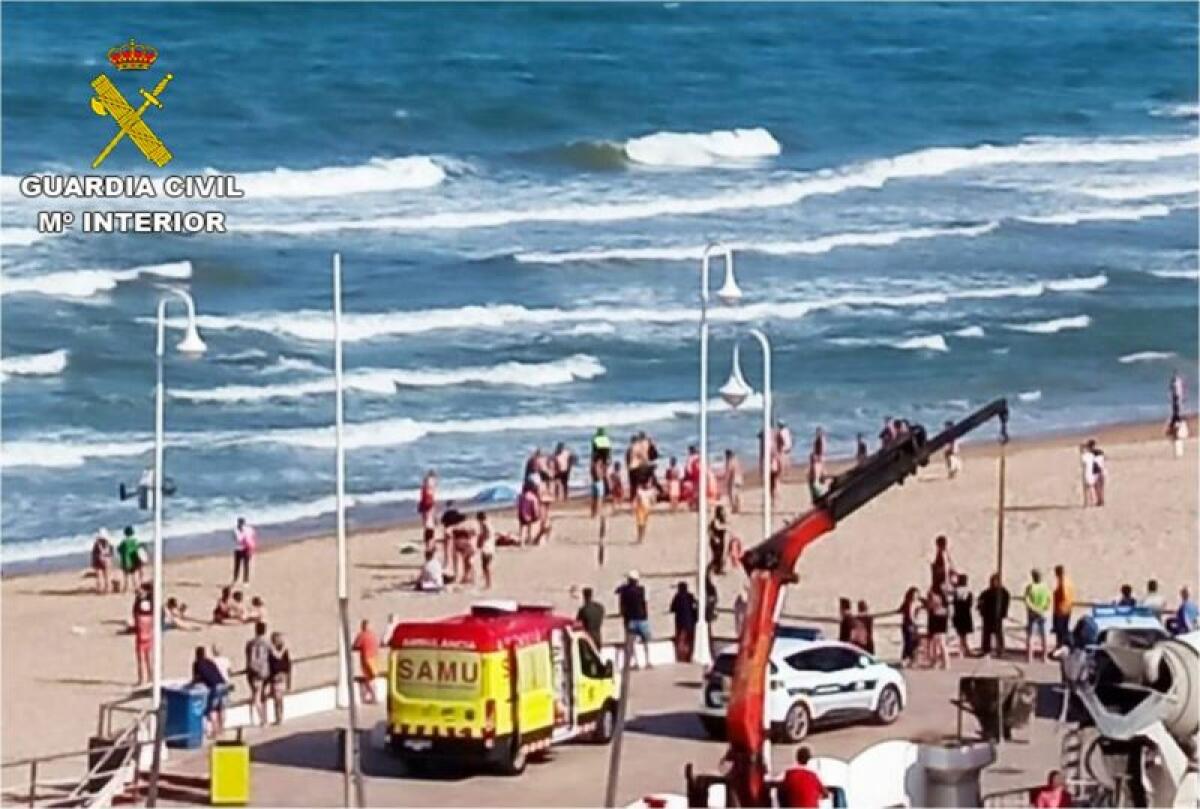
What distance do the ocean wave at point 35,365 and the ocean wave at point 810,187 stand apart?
13.5m

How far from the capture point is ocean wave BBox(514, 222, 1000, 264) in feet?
209

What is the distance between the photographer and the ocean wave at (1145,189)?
7194 centimetres

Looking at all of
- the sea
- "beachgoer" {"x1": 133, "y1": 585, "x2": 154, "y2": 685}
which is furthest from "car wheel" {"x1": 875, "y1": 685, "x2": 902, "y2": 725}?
the sea

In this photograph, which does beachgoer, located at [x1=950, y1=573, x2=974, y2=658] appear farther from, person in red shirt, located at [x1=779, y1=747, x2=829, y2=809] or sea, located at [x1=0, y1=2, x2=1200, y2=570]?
sea, located at [x1=0, y1=2, x2=1200, y2=570]

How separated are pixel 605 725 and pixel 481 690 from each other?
1584mm

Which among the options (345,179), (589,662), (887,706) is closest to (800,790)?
(589,662)

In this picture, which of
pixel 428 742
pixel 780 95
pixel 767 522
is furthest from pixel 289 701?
pixel 780 95

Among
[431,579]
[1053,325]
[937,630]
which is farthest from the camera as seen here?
[1053,325]

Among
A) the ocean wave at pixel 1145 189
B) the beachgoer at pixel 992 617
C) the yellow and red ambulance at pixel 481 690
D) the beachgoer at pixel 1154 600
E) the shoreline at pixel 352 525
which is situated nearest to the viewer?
the yellow and red ambulance at pixel 481 690

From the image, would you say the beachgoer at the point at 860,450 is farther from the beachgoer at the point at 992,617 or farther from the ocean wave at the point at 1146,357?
the beachgoer at the point at 992,617

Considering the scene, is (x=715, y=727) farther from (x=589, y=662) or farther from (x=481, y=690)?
(x=481, y=690)

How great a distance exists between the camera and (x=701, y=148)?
8019 centimetres

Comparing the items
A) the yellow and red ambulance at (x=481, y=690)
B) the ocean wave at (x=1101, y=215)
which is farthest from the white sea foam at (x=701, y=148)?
the yellow and red ambulance at (x=481, y=690)

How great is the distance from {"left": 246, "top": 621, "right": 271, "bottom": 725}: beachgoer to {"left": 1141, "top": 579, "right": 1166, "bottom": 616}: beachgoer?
7.42m
